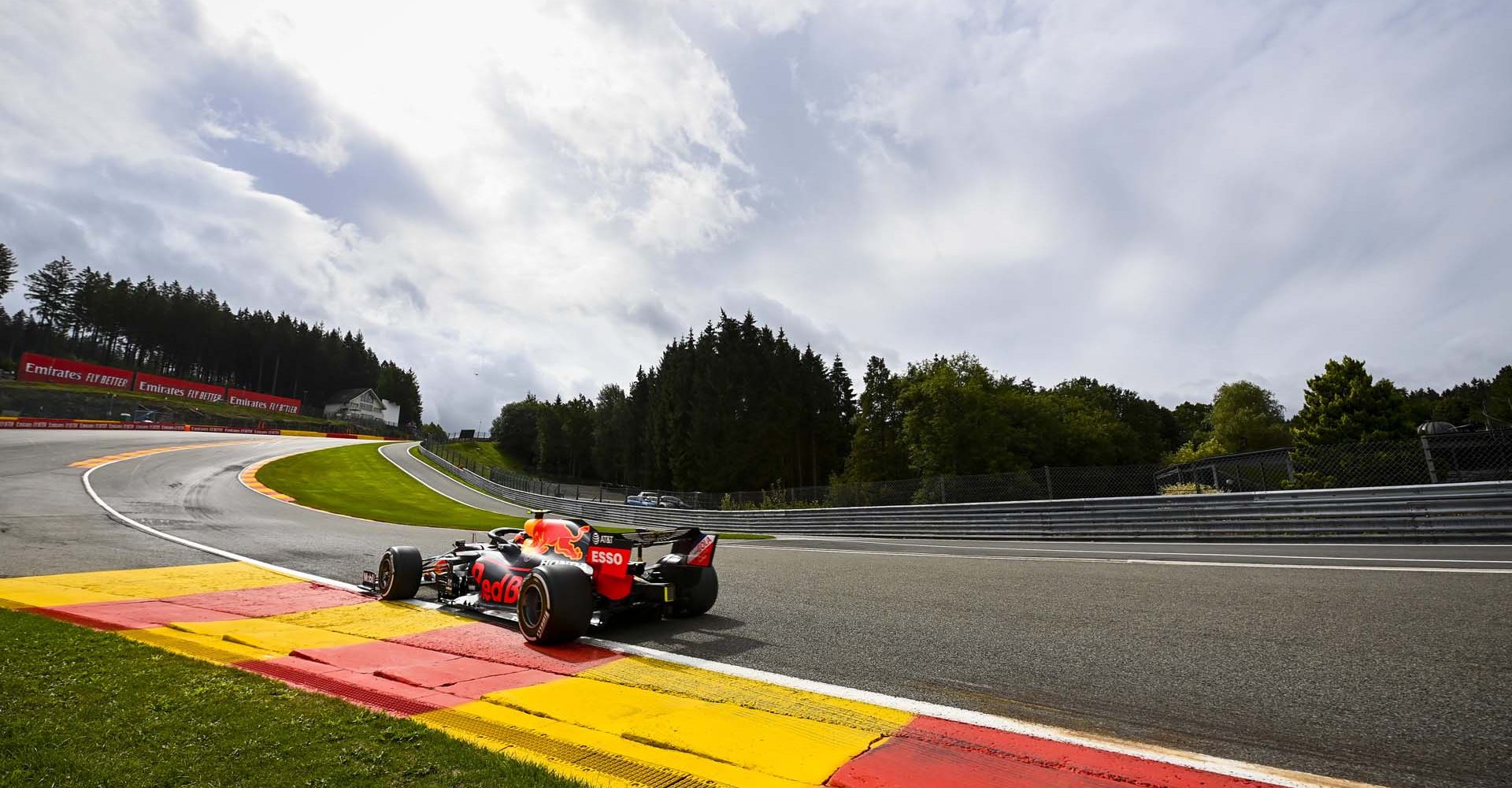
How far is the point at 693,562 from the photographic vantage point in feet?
20.9

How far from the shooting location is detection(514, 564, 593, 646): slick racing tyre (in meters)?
5.38

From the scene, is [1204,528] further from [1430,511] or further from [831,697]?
[831,697]

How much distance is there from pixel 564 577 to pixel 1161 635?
4904mm

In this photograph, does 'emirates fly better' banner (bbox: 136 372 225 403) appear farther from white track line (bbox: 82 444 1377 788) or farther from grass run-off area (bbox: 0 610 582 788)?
white track line (bbox: 82 444 1377 788)

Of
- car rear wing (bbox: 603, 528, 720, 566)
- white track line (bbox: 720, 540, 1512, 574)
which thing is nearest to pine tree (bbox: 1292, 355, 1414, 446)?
white track line (bbox: 720, 540, 1512, 574)

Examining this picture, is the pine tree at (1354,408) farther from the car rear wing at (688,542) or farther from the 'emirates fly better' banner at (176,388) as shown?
the 'emirates fly better' banner at (176,388)

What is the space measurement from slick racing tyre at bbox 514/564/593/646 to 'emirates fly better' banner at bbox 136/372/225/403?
4106 inches

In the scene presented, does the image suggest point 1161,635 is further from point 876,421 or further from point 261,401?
point 261,401

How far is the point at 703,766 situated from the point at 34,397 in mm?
93454

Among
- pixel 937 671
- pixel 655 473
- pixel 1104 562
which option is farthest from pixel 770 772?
pixel 655 473

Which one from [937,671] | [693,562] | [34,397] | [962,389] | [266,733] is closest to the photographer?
[266,733]

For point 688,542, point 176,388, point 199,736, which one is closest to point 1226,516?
point 688,542

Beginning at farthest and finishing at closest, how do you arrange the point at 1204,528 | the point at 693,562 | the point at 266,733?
1. the point at 1204,528
2. the point at 693,562
3. the point at 266,733

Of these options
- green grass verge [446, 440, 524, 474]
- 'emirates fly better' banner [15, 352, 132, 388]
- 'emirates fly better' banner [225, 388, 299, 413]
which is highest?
'emirates fly better' banner [15, 352, 132, 388]
